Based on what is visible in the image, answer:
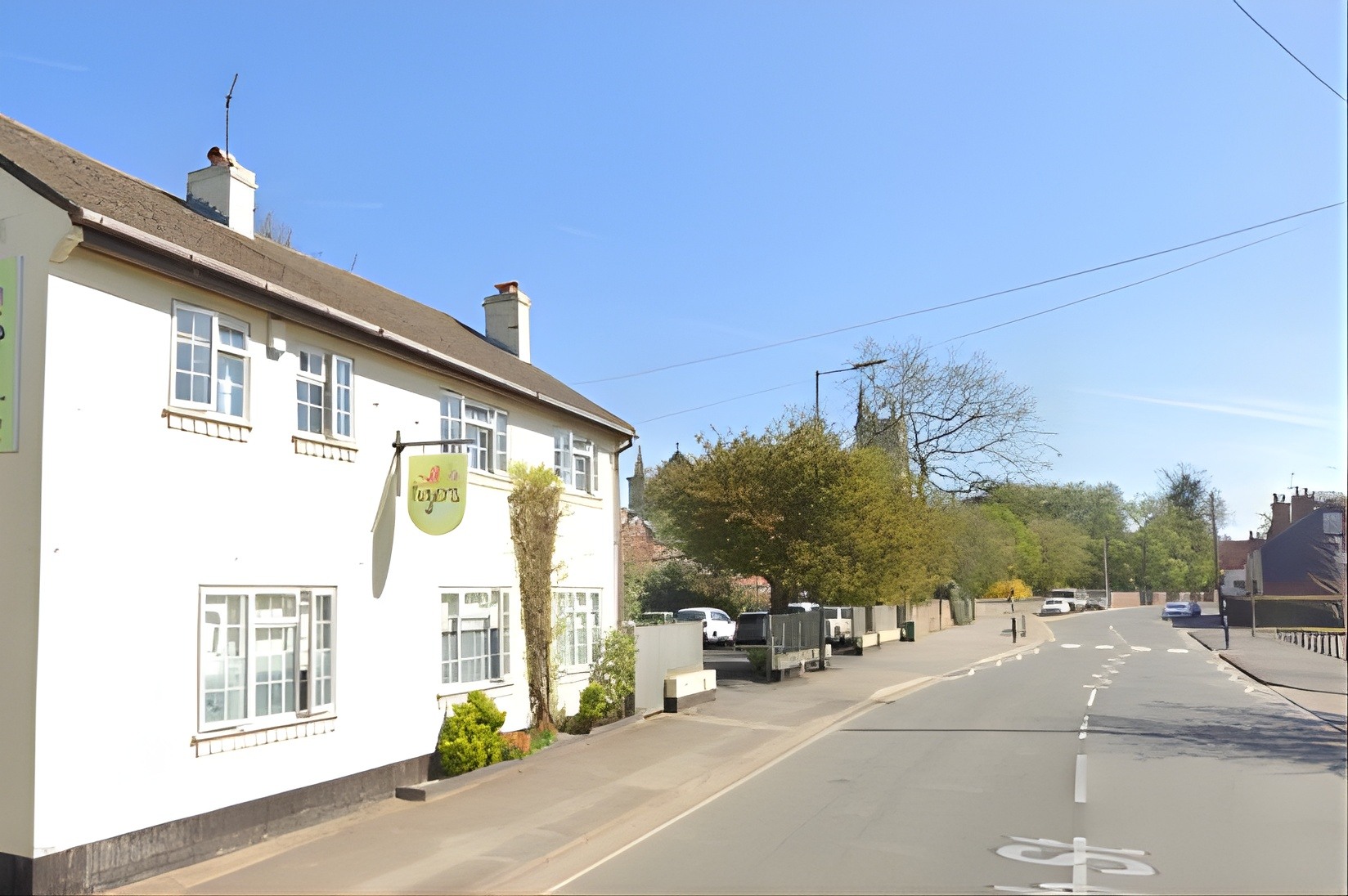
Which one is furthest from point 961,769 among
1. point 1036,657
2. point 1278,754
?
point 1036,657

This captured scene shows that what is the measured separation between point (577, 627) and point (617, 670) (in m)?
1.10

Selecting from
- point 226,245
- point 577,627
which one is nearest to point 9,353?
point 226,245

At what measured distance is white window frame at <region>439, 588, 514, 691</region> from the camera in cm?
1477

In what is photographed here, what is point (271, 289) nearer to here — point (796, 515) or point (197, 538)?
point (197, 538)

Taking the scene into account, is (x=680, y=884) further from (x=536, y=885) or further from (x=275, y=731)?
(x=275, y=731)

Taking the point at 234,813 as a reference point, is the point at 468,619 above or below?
above

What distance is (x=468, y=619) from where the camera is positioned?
15375mm

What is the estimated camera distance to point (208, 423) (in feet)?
35.2

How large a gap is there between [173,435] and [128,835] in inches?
146

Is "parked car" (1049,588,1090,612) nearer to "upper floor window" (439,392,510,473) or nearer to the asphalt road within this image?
the asphalt road

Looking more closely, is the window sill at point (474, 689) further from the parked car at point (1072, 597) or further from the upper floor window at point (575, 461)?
the parked car at point (1072, 597)

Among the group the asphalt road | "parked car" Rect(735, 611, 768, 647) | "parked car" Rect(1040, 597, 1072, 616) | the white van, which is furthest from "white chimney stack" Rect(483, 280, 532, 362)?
the white van

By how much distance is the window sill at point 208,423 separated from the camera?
404 inches

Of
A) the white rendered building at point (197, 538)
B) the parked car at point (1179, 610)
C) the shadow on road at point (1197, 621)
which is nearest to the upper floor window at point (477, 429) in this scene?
the white rendered building at point (197, 538)
